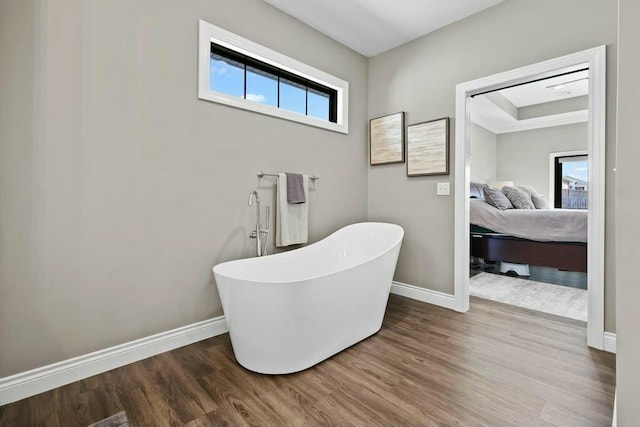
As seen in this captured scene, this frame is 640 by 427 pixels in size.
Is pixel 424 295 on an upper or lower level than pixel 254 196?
lower

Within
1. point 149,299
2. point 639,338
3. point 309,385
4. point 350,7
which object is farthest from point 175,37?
point 639,338

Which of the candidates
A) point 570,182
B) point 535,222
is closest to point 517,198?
point 535,222

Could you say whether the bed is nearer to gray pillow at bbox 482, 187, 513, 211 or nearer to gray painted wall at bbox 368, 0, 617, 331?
gray pillow at bbox 482, 187, 513, 211

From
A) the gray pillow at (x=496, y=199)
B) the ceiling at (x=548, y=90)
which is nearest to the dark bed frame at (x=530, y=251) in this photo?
the gray pillow at (x=496, y=199)

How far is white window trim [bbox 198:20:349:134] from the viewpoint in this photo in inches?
81.9

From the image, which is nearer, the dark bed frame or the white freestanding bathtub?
the white freestanding bathtub

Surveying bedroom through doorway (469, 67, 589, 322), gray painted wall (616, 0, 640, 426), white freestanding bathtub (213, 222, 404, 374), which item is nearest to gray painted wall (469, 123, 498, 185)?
bedroom through doorway (469, 67, 589, 322)

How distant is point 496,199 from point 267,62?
338 centimetres

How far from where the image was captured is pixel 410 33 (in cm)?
288

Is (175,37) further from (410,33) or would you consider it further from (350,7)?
(410,33)

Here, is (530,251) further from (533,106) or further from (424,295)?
(533,106)

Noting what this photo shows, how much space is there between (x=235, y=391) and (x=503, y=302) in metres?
2.50

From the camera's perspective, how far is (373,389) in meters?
1.53

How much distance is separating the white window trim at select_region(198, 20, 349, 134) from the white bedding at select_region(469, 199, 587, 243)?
220cm
